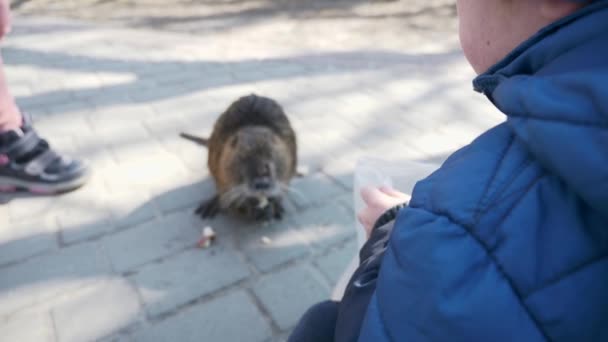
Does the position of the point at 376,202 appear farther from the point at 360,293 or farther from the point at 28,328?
the point at 28,328

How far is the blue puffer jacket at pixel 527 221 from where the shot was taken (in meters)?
0.55

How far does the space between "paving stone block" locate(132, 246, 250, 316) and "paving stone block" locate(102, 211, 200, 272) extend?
0.07 meters

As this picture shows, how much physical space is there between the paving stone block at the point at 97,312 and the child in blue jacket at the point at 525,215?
128 centimetres

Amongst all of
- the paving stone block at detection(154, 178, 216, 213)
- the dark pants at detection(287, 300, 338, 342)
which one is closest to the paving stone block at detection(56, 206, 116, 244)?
the paving stone block at detection(154, 178, 216, 213)

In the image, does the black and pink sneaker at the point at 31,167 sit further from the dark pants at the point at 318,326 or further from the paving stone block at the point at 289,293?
Result: the dark pants at the point at 318,326

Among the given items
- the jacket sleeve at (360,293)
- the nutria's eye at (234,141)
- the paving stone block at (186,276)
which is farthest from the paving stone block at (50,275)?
the jacket sleeve at (360,293)

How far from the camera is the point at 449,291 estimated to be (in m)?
0.63

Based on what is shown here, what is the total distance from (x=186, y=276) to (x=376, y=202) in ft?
3.43

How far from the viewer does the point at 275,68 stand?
4.35m

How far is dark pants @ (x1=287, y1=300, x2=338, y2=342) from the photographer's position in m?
1.06

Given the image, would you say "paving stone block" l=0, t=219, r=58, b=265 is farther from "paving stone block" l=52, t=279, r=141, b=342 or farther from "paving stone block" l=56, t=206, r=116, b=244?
"paving stone block" l=52, t=279, r=141, b=342

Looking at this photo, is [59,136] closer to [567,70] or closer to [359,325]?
[359,325]

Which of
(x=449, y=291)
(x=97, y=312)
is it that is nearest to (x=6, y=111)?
(x=97, y=312)

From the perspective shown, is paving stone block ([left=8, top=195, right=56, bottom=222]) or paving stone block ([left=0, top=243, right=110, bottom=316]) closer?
A: paving stone block ([left=0, top=243, right=110, bottom=316])
